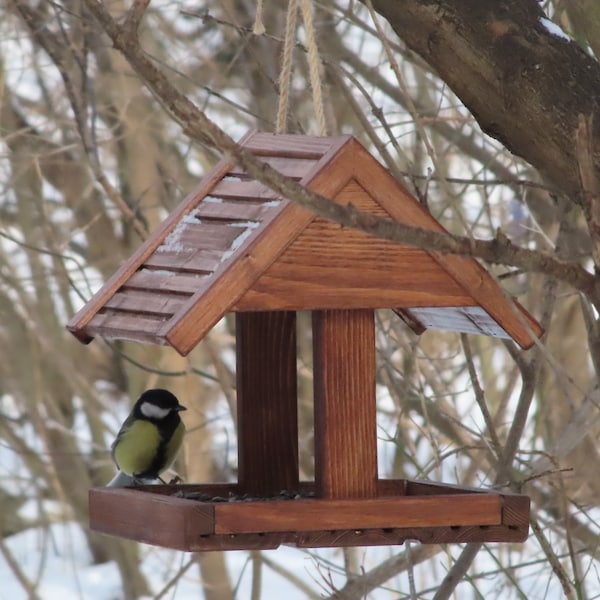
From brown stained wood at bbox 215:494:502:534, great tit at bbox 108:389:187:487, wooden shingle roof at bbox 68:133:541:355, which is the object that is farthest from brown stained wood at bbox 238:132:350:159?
great tit at bbox 108:389:187:487

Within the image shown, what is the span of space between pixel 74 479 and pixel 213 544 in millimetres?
4998

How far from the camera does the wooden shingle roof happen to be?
1.96 metres

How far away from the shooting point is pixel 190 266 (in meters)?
2.10

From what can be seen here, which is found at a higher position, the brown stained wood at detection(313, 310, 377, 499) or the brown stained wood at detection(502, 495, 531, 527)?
the brown stained wood at detection(313, 310, 377, 499)

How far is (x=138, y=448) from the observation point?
2762 millimetres

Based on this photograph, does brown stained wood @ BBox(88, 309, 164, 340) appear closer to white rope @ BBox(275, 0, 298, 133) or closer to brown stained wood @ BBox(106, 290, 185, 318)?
brown stained wood @ BBox(106, 290, 185, 318)

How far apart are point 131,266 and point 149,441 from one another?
667mm

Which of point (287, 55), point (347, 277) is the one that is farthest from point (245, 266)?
point (287, 55)

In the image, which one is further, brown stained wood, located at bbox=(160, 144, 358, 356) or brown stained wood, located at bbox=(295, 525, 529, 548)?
brown stained wood, located at bbox=(295, 525, 529, 548)

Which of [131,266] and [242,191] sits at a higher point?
[242,191]

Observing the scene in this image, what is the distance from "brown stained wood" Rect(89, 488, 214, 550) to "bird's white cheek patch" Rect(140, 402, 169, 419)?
56cm

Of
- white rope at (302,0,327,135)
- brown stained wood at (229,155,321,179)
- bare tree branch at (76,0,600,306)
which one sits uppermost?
white rope at (302,0,327,135)

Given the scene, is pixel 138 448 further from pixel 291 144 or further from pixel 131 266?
pixel 291 144

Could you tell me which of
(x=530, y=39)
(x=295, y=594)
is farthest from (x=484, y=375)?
(x=530, y=39)
